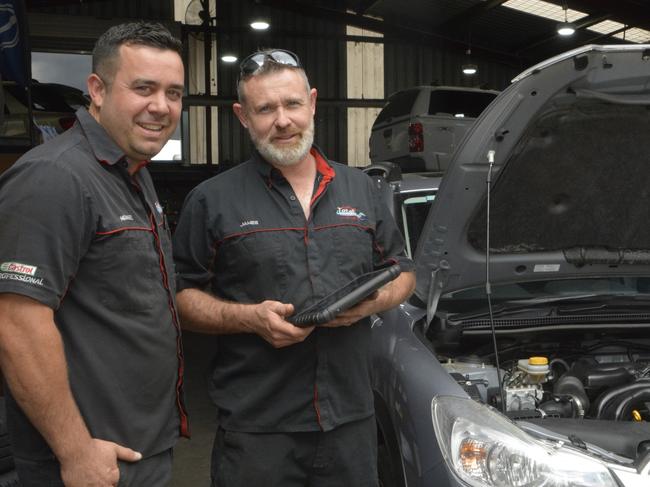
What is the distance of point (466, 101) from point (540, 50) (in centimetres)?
715

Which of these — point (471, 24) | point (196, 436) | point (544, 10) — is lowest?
point (196, 436)

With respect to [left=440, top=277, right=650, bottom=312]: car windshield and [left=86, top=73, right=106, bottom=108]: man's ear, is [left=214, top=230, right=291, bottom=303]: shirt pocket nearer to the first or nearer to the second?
[left=86, top=73, right=106, bottom=108]: man's ear

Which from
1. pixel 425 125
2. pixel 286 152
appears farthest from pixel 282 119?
pixel 425 125

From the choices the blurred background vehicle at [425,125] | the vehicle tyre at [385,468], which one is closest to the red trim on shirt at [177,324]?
the vehicle tyre at [385,468]

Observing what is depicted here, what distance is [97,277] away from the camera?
58.6 inches

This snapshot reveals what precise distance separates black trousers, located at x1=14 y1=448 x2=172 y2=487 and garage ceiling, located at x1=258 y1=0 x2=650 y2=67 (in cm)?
1344

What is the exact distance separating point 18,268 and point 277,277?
76 centimetres

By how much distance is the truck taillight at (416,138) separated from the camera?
8.62m

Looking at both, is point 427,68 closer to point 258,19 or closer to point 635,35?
point 258,19

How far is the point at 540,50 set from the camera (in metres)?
16.1

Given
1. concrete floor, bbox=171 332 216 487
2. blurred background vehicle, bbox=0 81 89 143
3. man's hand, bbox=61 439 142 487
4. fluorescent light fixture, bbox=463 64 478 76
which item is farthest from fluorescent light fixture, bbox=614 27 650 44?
man's hand, bbox=61 439 142 487

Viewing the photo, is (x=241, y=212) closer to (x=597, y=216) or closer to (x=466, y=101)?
(x=597, y=216)

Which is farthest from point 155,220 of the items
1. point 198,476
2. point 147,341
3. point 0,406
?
point 198,476

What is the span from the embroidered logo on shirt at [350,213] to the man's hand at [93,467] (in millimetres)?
907
